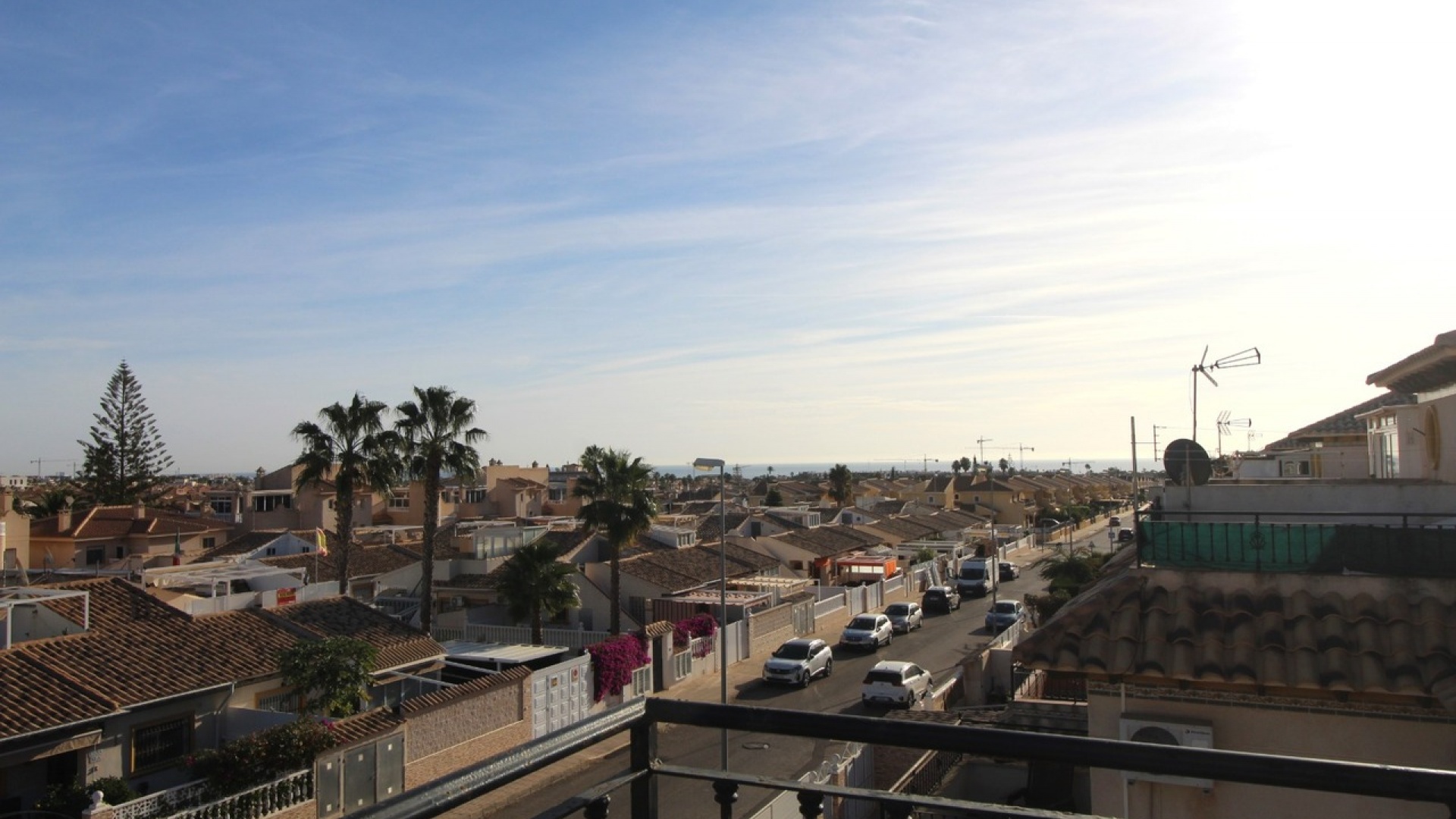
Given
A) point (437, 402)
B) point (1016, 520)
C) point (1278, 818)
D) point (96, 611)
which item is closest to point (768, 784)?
point (1278, 818)

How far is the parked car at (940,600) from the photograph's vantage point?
46312mm

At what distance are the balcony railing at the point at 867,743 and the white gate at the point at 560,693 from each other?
2228 cm

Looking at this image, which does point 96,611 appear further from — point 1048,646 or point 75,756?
point 1048,646

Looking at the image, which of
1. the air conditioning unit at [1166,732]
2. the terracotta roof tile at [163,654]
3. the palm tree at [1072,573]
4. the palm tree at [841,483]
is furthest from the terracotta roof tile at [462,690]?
the palm tree at [841,483]

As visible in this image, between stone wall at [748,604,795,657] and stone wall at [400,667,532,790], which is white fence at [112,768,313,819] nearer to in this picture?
stone wall at [400,667,532,790]

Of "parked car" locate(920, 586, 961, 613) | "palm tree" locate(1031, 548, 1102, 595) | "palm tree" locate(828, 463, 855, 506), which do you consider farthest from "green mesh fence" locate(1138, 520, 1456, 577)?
"palm tree" locate(828, 463, 855, 506)

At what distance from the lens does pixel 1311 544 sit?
8.20 meters

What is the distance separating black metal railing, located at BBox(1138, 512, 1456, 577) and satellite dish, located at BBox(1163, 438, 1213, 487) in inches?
62.8

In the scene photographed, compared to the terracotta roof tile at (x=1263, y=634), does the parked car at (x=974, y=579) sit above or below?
below

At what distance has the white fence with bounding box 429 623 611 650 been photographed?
32.8 m

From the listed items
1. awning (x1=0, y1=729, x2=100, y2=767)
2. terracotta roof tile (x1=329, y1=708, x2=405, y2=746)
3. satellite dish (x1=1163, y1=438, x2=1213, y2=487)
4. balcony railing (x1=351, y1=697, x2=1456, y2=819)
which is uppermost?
satellite dish (x1=1163, y1=438, x2=1213, y2=487)

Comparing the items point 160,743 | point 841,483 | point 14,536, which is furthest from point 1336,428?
point 841,483

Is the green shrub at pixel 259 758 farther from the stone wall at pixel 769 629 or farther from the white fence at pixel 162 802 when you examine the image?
the stone wall at pixel 769 629

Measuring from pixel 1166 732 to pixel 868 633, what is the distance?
29.6m
